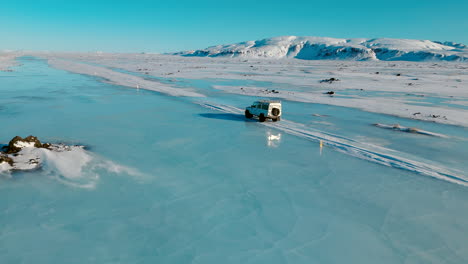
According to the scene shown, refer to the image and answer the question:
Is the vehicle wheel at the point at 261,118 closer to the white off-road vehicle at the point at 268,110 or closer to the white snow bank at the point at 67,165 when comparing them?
the white off-road vehicle at the point at 268,110

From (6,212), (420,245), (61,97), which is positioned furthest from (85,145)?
(61,97)

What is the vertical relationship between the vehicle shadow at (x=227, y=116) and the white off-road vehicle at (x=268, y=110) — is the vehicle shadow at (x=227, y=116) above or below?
below

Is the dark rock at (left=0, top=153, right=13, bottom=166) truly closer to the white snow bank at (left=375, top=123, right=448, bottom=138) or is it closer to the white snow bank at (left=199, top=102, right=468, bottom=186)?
the white snow bank at (left=199, top=102, right=468, bottom=186)

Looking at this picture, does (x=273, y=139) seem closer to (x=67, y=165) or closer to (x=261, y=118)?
(x=261, y=118)

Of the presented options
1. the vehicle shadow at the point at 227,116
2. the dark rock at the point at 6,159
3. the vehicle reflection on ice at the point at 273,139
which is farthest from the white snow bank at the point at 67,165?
the vehicle shadow at the point at 227,116

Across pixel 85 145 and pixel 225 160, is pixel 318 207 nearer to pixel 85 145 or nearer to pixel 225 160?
pixel 225 160

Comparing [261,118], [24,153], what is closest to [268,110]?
[261,118]
